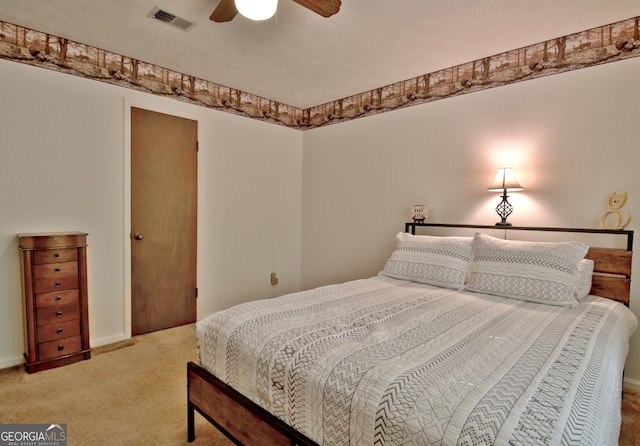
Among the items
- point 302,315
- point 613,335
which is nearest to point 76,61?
point 302,315

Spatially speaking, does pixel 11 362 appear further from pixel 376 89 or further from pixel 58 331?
pixel 376 89

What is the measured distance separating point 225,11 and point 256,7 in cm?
31

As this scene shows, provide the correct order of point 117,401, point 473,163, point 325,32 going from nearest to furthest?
point 117,401, point 325,32, point 473,163

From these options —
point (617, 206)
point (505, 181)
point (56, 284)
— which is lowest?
point (56, 284)

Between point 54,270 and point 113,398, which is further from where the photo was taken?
point 54,270

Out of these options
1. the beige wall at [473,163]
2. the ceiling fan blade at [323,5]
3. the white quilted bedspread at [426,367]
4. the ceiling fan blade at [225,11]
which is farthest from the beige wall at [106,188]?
the ceiling fan blade at [323,5]

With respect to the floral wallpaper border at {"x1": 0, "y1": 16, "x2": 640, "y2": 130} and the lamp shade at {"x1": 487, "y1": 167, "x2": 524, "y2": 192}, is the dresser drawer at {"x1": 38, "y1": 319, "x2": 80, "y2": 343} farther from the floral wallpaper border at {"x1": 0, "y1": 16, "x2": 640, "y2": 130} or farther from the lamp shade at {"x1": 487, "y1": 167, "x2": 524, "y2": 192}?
the lamp shade at {"x1": 487, "y1": 167, "x2": 524, "y2": 192}

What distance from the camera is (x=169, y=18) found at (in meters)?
2.35

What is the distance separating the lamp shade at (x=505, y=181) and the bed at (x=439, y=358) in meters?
0.49

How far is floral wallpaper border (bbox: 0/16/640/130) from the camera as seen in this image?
2.47 meters

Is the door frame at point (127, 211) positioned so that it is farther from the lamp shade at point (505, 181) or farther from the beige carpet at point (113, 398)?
the lamp shade at point (505, 181)

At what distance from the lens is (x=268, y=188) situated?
419 cm

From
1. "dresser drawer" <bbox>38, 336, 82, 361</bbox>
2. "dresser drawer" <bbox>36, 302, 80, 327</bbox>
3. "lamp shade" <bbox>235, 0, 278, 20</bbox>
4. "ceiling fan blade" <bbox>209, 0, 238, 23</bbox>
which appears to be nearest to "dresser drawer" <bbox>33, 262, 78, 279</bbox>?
"dresser drawer" <bbox>36, 302, 80, 327</bbox>

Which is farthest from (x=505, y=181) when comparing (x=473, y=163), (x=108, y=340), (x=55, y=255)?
(x=108, y=340)
